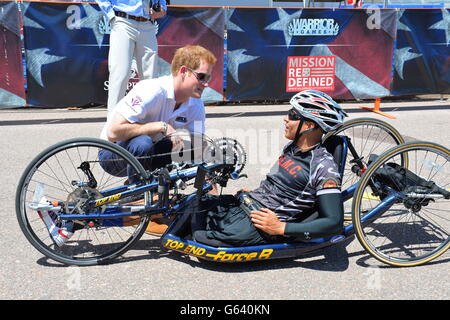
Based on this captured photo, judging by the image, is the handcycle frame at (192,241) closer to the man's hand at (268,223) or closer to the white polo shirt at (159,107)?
the man's hand at (268,223)

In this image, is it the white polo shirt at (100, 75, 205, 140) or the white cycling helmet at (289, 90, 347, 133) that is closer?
the white cycling helmet at (289, 90, 347, 133)

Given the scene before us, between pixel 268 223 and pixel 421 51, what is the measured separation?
7.81m

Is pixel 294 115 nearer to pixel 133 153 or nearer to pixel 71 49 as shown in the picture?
pixel 133 153

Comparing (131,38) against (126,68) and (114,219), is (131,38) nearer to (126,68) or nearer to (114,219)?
(126,68)

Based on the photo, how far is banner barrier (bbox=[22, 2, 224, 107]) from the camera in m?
8.11

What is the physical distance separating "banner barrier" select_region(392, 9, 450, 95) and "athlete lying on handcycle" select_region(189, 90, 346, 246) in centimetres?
708

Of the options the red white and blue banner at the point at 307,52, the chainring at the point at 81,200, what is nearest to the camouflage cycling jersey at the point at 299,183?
the chainring at the point at 81,200

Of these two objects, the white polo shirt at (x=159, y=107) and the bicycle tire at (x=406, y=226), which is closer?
the bicycle tire at (x=406, y=226)

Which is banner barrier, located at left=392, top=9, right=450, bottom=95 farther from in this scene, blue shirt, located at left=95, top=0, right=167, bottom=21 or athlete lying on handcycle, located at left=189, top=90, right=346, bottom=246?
athlete lying on handcycle, located at left=189, top=90, right=346, bottom=246

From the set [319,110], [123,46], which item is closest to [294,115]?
[319,110]

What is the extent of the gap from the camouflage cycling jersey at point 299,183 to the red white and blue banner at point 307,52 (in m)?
5.97

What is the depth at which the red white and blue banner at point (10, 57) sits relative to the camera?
26.1ft

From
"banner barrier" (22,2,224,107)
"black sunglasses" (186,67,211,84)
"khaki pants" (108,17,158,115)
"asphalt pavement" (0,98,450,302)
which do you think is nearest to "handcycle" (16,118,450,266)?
"asphalt pavement" (0,98,450,302)

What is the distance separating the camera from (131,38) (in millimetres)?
6016
